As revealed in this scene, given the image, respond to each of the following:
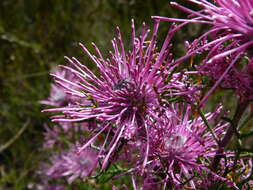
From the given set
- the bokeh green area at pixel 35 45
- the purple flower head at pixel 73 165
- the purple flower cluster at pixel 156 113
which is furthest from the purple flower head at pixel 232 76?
the bokeh green area at pixel 35 45

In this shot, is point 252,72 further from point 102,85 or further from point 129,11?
point 129,11

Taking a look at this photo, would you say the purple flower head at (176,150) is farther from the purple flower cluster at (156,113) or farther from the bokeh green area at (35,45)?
the bokeh green area at (35,45)

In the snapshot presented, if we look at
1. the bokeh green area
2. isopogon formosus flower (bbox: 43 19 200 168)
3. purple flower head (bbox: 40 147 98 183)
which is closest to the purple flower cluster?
isopogon formosus flower (bbox: 43 19 200 168)

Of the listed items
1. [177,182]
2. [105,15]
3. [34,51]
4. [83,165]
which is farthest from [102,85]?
[105,15]

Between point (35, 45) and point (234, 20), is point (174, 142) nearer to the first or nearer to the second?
point (234, 20)

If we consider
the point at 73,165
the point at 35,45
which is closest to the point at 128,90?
the point at 73,165

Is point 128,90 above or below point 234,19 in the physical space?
below

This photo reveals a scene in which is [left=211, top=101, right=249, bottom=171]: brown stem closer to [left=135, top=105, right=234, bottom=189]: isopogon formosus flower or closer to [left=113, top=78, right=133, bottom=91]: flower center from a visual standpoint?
[left=135, top=105, right=234, bottom=189]: isopogon formosus flower
